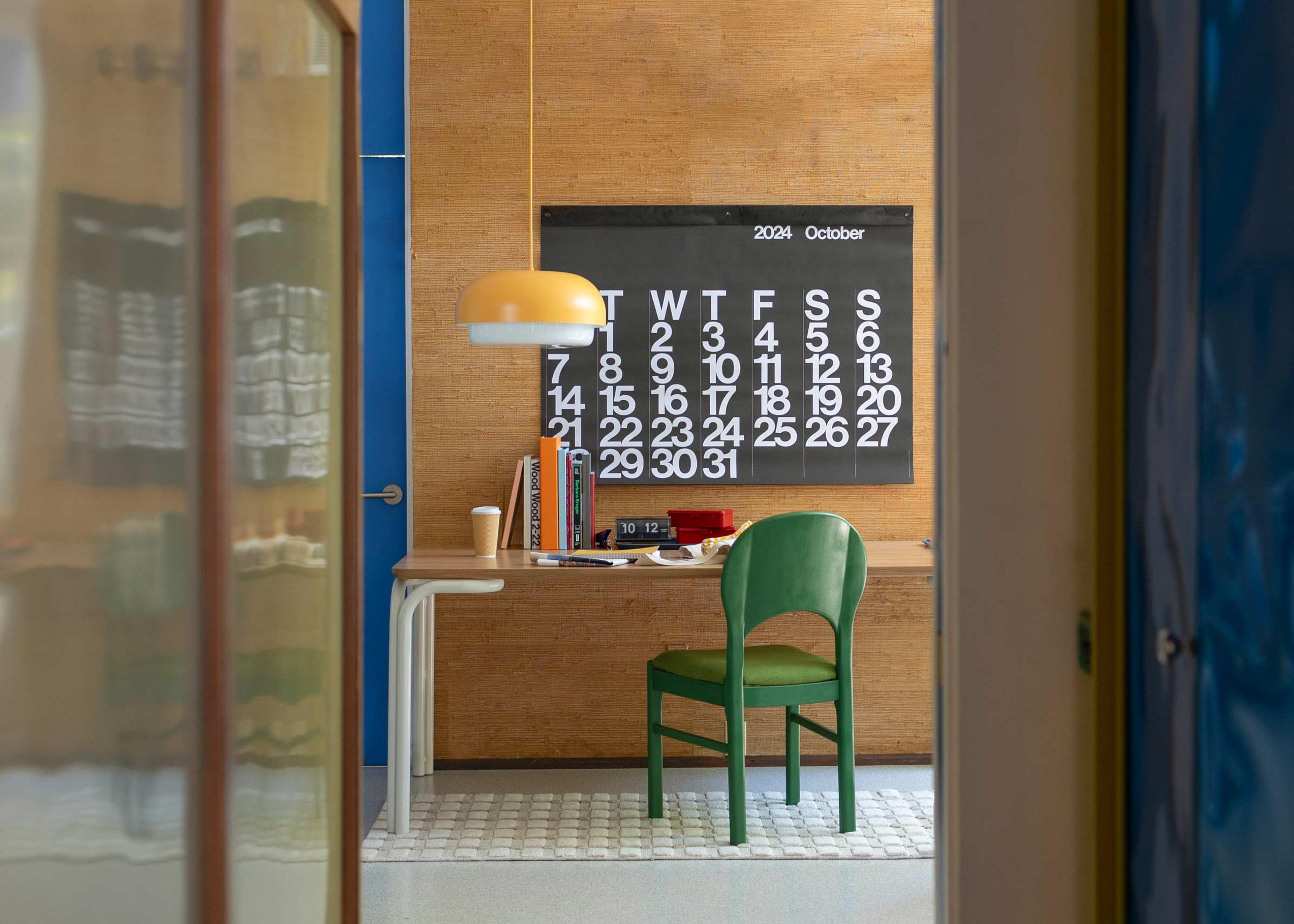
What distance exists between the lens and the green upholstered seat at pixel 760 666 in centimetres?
300

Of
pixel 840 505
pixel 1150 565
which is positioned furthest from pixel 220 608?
pixel 840 505

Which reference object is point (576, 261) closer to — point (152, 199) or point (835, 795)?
point (835, 795)

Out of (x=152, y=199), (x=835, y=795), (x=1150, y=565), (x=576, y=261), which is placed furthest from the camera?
(x=576, y=261)

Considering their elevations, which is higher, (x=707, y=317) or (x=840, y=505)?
(x=707, y=317)

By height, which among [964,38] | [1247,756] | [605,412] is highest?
[964,38]

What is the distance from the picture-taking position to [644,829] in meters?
3.12

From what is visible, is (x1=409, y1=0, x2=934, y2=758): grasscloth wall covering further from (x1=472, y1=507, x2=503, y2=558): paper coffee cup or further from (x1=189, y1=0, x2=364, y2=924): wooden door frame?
(x1=189, y1=0, x2=364, y2=924): wooden door frame

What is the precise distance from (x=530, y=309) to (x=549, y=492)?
2.78 ft

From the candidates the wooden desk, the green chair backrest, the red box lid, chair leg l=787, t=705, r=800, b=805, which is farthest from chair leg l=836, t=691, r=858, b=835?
the red box lid

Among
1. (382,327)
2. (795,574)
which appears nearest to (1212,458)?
(795,574)

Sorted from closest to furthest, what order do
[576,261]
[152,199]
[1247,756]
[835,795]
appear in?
[152,199]
[1247,756]
[835,795]
[576,261]

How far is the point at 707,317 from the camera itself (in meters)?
3.77

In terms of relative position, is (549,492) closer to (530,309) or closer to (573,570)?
(573,570)

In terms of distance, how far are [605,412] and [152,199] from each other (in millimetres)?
2911
